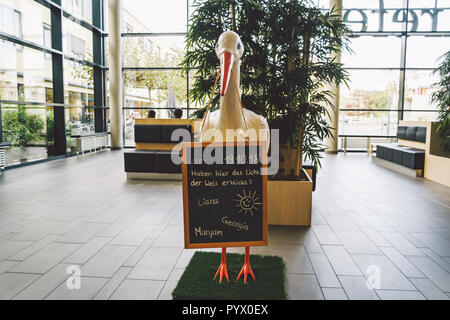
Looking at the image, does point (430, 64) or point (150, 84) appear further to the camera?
point (150, 84)

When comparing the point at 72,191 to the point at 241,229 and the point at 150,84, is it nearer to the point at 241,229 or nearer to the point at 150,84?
the point at 241,229

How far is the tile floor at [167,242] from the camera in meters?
2.38

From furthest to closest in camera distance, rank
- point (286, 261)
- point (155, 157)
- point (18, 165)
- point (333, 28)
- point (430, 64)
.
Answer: point (430, 64)
point (18, 165)
point (155, 157)
point (333, 28)
point (286, 261)

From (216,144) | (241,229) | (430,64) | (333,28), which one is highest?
(430,64)

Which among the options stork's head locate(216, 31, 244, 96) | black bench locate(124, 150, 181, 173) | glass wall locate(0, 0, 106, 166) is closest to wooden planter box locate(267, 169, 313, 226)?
stork's head locate(216, 31, 244, 96)

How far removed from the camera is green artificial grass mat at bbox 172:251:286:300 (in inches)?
85.8

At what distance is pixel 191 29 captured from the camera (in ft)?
12.5

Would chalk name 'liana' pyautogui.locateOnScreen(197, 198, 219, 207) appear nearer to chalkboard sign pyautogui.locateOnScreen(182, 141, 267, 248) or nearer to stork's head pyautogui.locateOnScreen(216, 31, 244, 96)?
chalkboard sign pyautogui.locateOnScreen(182, 141, 267, 248)

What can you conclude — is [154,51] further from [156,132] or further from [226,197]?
[226,197]

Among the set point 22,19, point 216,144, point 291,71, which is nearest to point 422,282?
point 216,144

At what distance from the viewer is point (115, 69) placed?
1070cm

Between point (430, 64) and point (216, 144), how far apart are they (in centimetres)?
1106

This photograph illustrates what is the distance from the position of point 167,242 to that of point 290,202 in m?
1.43

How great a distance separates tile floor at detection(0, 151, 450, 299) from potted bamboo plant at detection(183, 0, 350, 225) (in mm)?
492
